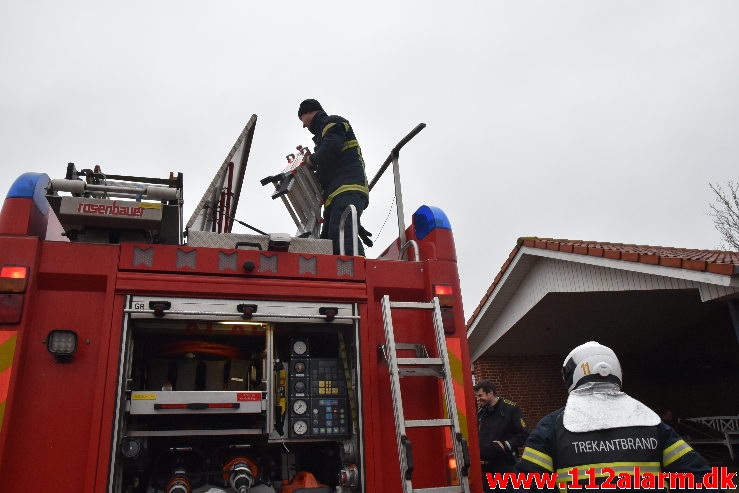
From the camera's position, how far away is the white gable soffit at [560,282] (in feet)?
24.0

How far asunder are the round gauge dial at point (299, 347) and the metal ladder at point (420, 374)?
1.81 feet

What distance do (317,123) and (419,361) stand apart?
2806mm

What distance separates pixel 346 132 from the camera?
16.4 ft

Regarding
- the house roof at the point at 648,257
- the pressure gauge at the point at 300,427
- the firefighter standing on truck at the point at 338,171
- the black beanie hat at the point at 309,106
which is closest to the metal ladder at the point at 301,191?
the firefighter standing on truck at the point at 338,171

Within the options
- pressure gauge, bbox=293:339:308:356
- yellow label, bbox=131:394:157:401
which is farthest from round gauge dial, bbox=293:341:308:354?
yellow label, bbox=131:394:157:401

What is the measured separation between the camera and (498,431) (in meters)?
5.23

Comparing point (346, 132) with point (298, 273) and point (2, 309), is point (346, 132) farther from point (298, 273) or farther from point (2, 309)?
point (2, 309)

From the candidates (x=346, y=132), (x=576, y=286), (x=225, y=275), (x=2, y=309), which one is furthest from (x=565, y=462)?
(x=576, y=286)

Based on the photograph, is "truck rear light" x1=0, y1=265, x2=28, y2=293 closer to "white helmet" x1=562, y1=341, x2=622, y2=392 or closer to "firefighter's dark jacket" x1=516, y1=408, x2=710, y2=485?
"firefighter's dark jacket" x1=516, y1=408, x2=710, y2=485

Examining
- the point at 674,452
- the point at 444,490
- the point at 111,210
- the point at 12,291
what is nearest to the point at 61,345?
the point at 12,291

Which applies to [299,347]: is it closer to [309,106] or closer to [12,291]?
[12,291]

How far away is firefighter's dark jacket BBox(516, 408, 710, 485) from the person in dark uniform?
253cm

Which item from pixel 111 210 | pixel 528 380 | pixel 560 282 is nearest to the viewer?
pixel 111 210

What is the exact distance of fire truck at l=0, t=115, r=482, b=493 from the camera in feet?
9.68
